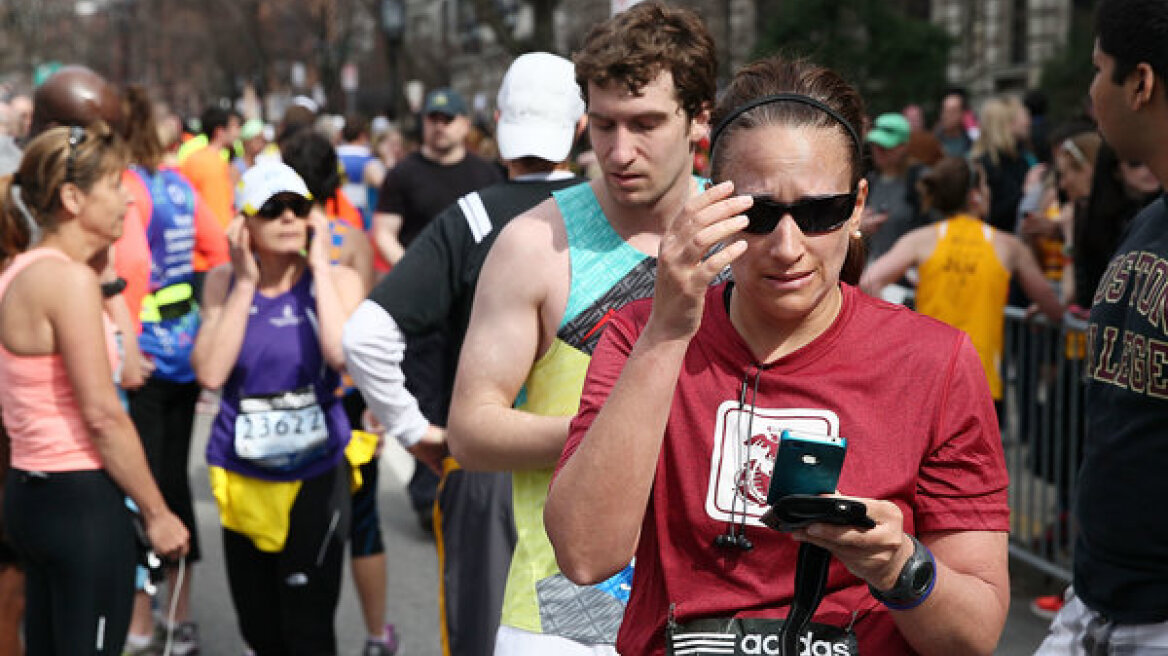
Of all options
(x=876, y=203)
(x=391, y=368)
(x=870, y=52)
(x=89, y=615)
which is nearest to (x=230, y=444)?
(x=89, y=615)

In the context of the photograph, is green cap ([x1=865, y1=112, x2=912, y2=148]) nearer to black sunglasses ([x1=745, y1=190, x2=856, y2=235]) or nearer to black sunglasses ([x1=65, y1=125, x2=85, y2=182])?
black sunglasses ([x1=65, y1=125, x2=85, y2=182])

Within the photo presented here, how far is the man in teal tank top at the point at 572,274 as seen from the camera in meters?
3.16

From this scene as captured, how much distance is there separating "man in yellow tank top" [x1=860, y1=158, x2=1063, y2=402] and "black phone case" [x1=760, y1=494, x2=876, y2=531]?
17.3ft

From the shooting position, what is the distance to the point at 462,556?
377 centimetres

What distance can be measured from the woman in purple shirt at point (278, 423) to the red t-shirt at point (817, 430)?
9.96 ft

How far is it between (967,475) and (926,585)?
0.71 ft

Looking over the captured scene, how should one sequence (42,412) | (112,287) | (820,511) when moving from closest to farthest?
(820,511), (42,412), (112,287)

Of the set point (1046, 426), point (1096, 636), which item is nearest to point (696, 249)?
point (1096, 636)

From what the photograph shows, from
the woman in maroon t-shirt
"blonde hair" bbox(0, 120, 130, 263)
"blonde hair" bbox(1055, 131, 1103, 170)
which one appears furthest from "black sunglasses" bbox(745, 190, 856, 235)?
"blonde hair" bbox(1055, 131, 1103, 170)

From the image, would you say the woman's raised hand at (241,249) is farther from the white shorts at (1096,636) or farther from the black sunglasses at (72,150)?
the white shorts at (1096,636)

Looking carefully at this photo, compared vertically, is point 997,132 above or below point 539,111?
below

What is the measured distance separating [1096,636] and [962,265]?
431 cm

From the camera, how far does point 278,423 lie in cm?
510

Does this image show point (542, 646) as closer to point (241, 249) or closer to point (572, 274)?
point (572, 274)
